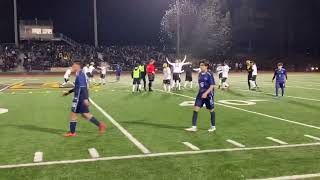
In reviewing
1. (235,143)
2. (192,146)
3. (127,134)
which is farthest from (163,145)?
(127,134)

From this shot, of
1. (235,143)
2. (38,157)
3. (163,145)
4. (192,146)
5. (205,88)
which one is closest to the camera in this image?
(38,157)

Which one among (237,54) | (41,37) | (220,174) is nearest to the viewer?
(220,174)

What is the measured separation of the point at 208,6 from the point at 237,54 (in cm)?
848

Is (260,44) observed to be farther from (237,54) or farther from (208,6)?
(208,6)

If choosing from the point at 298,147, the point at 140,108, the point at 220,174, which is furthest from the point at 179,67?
the point at 220,174

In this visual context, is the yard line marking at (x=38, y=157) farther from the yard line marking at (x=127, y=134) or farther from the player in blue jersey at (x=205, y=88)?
the player in blue jersey at (x=205, y=88)

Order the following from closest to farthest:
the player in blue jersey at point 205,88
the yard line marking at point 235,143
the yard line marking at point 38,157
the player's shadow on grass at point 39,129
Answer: the yard line marking at point 38,157, the yard line marking at point 235,143, the player in blue jersey at point 205,88, the player's shadow on grass at point 39,129

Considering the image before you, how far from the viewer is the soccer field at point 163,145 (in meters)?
7.11

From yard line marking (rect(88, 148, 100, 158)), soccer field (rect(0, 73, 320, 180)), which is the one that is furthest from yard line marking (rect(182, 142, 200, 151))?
yard line marking (rect(88, 148, 100, 158))

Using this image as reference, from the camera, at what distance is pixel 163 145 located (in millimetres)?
9148

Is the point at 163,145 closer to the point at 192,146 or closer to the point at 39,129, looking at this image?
the point at 192,146

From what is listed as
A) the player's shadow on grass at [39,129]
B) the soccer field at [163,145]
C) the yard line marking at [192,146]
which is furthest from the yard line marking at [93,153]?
the player's shadow on grass at [39,129]

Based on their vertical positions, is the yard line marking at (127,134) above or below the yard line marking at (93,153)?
below

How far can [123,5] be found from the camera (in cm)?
6650
